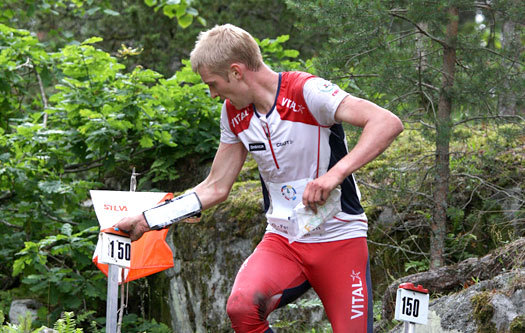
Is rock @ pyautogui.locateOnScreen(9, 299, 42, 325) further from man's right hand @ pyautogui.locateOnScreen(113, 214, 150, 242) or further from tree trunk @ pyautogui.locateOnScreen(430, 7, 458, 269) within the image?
tree trunk @ pyautogui.locateOnScreen(430, 7, 458, 269)

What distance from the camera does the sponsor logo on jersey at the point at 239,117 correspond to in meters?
3.17

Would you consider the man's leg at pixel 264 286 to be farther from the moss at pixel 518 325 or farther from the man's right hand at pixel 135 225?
the moss at pixel 518 325

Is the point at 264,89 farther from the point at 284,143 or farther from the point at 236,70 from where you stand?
the point at 284,143

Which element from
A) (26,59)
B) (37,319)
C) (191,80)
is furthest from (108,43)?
(37,319)

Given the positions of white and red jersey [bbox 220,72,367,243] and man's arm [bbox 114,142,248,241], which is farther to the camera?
man's arm [bbox 114,142,248,241]

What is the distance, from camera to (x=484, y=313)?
11.4 ft

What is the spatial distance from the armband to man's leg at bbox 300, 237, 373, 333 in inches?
23.9

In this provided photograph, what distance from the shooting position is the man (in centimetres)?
298

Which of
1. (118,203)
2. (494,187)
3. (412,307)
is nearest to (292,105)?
(412,307)

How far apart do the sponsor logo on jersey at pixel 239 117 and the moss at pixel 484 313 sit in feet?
5.35

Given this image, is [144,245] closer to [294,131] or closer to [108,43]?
[294,131]

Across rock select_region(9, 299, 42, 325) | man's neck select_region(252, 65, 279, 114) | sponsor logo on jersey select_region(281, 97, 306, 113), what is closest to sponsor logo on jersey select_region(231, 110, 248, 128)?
man's neck select_region(252, 65, 279, 114)

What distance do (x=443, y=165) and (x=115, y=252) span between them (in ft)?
9.21

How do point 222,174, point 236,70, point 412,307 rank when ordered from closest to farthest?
point 412,307
point 236,70
point 222,174
